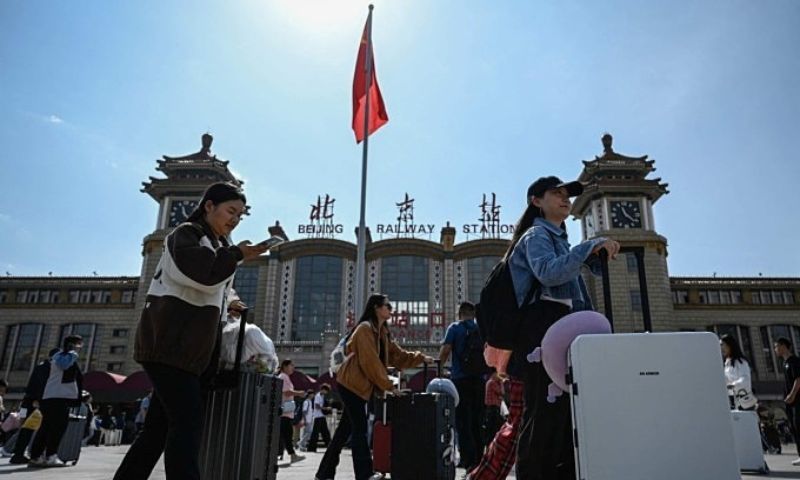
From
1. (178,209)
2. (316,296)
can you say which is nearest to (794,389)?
(316,296)

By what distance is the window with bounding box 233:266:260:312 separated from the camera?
1294 inches

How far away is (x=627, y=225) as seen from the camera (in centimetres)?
3262

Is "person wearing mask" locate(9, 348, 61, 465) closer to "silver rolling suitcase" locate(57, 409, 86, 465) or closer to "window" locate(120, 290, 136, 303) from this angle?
"silver rolling suitcase" locate(57, 409, 86, 465)

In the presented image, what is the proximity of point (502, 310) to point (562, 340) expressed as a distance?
0.43 meters

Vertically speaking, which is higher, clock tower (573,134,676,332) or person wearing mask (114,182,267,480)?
clock tower (573,134,676,332)

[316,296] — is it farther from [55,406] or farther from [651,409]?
[651,409]

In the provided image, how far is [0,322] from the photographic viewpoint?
33969 millimetres

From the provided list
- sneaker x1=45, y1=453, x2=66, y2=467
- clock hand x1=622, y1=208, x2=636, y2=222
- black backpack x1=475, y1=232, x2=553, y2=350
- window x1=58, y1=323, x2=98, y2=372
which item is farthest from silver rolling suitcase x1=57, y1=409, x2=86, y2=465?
clock hand x1=622, y1=208, x2=636, y2=222

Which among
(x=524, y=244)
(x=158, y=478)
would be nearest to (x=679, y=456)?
(x=524, y=244)

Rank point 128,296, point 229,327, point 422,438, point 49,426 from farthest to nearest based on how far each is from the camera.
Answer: point 128,296 < point 49,426 < point 422,438 < point 229,327

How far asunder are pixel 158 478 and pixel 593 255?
2398mm

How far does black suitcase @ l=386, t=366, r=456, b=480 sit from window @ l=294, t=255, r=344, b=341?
27.4 metres

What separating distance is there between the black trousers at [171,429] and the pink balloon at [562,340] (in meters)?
1.48

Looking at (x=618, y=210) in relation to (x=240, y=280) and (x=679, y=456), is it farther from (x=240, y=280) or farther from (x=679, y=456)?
(x=679, y=456)
